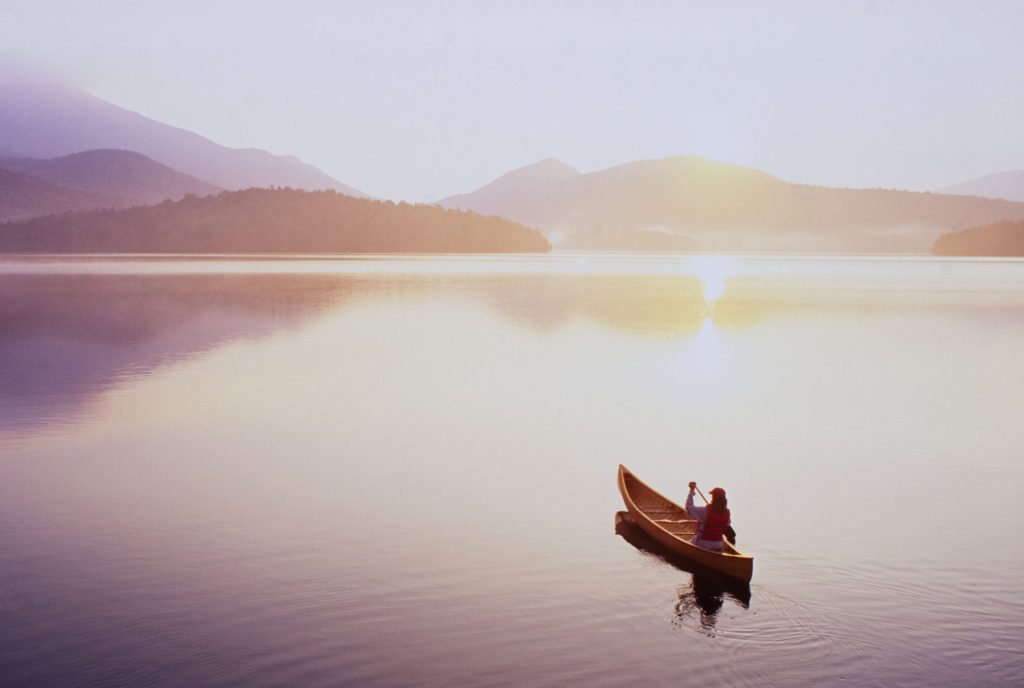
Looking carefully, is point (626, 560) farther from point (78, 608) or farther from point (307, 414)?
point (307, 414)

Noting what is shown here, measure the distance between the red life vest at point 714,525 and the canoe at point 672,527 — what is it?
6.5 inches

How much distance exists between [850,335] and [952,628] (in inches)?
1869

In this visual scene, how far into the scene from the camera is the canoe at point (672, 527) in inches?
573

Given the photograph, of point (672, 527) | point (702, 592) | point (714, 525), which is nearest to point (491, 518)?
point (672, 527)

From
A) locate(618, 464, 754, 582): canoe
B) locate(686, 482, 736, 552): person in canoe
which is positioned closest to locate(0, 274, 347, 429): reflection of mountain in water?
locate(618, 464, 754, 582): canoe

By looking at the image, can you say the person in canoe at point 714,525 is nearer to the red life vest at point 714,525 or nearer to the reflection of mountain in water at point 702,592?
the red life vest at point 714,525

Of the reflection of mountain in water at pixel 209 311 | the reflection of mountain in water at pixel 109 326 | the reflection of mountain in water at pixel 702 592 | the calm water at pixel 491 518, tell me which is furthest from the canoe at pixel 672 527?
the reflection of mountain in water at pixel 109 326

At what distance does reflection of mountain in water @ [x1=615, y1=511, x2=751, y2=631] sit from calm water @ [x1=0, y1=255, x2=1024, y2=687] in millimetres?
88

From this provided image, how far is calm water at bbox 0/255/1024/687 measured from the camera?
12.0 metres

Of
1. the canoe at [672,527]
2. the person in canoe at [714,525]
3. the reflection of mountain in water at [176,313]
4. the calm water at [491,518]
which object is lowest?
the reflection of mountain in water at [176,313]

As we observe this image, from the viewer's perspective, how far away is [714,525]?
15.4 meters

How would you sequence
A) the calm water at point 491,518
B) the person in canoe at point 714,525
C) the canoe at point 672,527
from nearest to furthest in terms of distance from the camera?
the calm water at point 491,518 < the canoe at point 672,527 < the person in canoe at point 714,525

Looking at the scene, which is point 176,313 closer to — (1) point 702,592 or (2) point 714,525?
(2) point 714,525

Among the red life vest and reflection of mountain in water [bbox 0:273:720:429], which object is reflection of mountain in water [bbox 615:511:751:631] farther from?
reflection of mountain in water [bbox 0:273:720:429]
